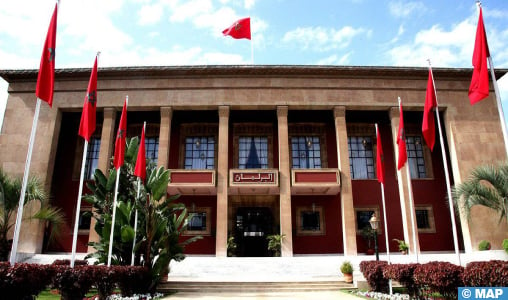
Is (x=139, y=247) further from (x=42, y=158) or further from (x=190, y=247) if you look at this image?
(x=42, y=158)

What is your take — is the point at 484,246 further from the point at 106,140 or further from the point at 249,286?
the point at 106,140

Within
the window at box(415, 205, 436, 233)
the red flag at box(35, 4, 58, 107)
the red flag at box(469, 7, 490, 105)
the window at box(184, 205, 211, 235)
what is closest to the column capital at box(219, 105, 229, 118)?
the window at box(184, 205, 211, 235)

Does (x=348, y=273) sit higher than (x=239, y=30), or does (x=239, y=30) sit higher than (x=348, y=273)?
(x=239, y=30)

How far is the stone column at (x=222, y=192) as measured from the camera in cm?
1991

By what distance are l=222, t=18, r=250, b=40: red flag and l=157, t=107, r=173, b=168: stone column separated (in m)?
6.26

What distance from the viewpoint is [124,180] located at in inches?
562

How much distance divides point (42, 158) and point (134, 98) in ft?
22.1

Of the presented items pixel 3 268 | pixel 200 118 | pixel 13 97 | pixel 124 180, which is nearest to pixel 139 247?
pixel 124 180

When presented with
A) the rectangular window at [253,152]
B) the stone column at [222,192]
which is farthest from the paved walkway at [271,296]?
the rectangular window at [253,152]

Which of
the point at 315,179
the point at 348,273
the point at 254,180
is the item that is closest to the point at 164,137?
the point at 254,180

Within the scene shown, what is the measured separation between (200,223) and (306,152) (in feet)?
29.7

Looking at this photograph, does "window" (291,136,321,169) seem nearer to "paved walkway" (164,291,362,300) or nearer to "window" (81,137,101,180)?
"paved walkway" (164,291,362,300)

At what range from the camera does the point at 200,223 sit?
77.0 feet

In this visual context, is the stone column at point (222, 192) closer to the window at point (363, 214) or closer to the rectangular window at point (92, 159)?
the window at point (363, 214)
